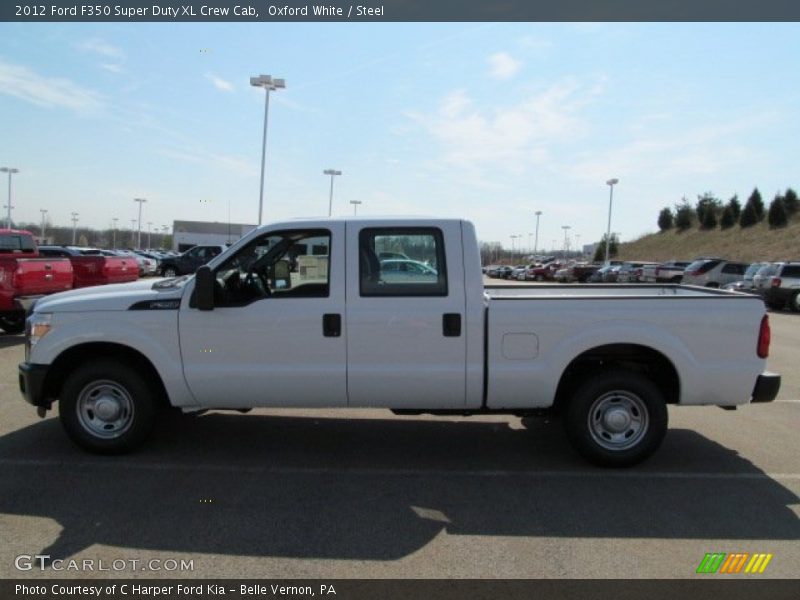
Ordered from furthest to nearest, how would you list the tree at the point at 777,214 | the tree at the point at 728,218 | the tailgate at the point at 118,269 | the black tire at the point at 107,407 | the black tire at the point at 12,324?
the tree at the point at 728,218, the tree at the point at 777,214, the tailgate at the point at 118,269, the black tire at the point at 12,324, the black tire at the point at 107,407

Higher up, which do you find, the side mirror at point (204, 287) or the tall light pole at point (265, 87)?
the tall light pole at point (265, 87)

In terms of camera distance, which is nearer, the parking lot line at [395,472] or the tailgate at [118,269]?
the parking lot line at [395,472]

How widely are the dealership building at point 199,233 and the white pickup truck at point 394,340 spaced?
7772cm

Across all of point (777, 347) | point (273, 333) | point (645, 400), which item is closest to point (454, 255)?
point (273, 333)

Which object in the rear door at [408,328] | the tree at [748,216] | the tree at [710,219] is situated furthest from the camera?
the tree at [710,219]

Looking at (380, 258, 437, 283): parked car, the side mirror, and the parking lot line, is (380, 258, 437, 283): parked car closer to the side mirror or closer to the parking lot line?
the side mirror

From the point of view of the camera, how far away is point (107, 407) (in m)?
5.35

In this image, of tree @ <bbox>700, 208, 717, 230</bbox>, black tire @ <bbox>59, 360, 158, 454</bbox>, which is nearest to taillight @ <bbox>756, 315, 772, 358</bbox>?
black tire @ <bbox>59, 360, 158, 454</bbox>

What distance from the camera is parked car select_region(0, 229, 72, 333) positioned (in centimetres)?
1120

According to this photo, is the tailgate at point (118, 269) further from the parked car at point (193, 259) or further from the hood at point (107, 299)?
the parked car at point (193, 259)

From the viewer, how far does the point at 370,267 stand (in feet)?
17.0

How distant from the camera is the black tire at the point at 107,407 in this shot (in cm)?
529
